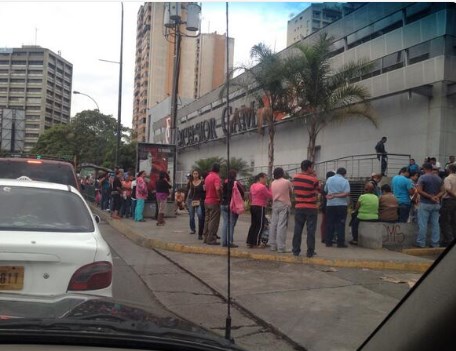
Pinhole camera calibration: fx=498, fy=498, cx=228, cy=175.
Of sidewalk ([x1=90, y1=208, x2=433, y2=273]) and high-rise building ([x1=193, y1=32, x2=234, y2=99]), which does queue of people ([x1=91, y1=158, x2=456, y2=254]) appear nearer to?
sidewalk ([x1=90, y1=208, x2=433, y2=273])

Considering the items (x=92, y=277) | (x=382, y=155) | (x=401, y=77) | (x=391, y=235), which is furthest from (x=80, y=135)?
(x=92, y=277)

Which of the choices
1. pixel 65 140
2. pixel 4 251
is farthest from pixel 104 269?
pixel 65 140

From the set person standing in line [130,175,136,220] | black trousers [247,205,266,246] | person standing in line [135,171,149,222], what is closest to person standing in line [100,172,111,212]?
person standing in line [130,175,136,220]

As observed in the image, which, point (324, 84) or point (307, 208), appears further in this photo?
point (324, 84)

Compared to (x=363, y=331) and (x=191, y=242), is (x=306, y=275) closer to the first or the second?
(x=363, y=331)

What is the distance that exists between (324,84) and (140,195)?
29.5ft

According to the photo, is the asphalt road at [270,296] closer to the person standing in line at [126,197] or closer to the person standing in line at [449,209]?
the person standing in line at [449,209]

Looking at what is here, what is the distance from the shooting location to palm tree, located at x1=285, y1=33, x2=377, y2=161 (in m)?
19.8

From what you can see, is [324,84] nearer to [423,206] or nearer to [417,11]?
[417,11]

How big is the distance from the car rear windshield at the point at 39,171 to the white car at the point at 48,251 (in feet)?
9.34

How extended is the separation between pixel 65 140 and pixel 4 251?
5968 cm

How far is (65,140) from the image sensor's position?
60281mm

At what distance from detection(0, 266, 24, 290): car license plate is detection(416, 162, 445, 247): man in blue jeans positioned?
27.3ft

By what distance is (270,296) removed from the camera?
659cm
